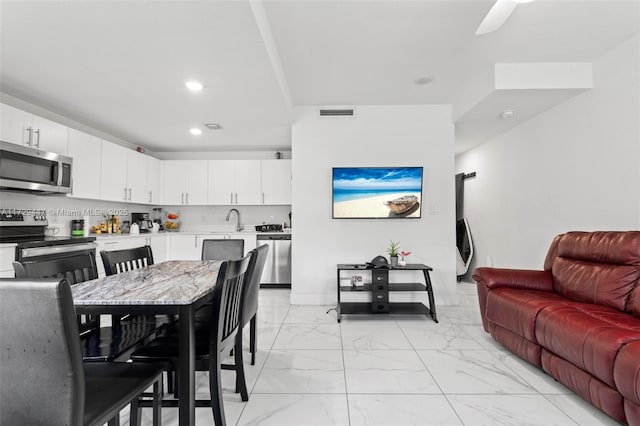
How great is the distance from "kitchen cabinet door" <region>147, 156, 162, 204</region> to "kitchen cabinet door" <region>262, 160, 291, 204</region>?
183cm

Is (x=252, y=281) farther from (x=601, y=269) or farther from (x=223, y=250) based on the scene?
(x=601, y=269)

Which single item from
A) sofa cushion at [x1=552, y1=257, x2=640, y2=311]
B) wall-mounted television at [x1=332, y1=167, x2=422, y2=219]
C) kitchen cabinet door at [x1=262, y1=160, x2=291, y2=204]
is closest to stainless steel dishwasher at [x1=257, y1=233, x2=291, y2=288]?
kitchen cabinet door at [x1=262, y1=160, x2=291, y2=204]

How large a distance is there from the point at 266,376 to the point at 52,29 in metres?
2.82

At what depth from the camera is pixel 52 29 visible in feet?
6.79

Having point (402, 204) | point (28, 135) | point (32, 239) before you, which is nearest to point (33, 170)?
point (28, 135)

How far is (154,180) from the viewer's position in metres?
5.13

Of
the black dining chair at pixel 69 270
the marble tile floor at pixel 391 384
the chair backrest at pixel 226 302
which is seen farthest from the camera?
the marble tile floor at pixel 391 384

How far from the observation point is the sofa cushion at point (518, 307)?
2.13 metres

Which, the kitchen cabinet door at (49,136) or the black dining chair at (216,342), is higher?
the kitchen cabinet door at (49,136)

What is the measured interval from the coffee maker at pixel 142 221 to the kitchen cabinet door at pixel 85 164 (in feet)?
3.66

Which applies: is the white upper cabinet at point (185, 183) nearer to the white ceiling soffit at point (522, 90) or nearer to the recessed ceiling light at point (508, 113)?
the white ceiling soffit at point (522, 90)

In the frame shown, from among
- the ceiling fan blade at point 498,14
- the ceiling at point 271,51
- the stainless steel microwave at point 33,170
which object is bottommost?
the stainless steel microwave at point 33,170

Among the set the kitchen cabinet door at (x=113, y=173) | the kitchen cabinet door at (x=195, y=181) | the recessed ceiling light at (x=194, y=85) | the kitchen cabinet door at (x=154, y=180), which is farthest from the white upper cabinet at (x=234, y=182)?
the recessed ceiling light at (x=194, y=85)

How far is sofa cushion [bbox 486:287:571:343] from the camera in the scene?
2.13m
